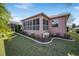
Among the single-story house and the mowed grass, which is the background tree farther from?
the single-story house

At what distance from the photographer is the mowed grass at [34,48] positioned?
6.77 ft

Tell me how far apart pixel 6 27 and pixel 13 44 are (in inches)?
9.5

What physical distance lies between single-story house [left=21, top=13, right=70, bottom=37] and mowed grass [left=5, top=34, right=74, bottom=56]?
0.13 m

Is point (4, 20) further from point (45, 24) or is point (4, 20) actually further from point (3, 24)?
point (45, 24)

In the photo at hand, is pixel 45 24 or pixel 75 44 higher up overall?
pixel 45 24

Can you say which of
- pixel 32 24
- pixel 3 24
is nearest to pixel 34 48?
pixel 32 24

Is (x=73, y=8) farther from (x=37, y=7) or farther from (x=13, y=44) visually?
(x=13, y=44)

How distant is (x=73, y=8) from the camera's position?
205 centimetres

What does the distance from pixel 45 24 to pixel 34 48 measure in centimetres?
35

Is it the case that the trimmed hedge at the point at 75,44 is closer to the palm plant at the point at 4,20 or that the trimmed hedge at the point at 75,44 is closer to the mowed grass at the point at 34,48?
the mowed grass at the point at 34,48

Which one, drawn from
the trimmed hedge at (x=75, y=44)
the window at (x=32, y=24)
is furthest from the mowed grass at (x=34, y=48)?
the window at (x=32, y=24)

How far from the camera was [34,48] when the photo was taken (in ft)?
6.79

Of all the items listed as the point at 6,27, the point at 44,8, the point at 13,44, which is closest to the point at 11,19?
the point at 6,27

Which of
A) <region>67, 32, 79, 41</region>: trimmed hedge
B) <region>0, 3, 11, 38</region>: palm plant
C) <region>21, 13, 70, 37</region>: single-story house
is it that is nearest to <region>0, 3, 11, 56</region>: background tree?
<region>0, 3, 11, 38</region>: palm plant
